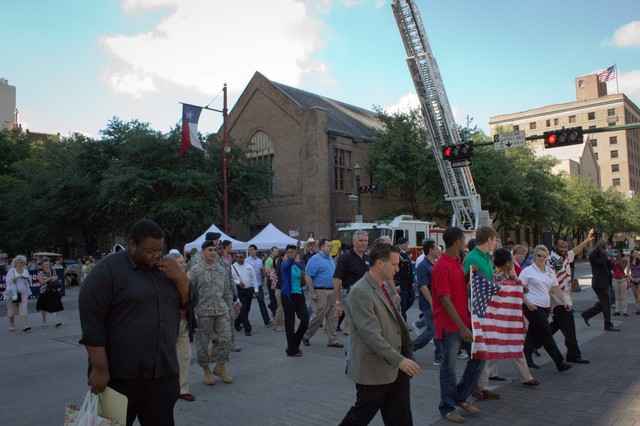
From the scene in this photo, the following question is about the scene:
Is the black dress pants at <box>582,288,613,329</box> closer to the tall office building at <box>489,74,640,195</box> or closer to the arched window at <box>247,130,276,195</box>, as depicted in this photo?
the arched window at <box>247,130,276,195</box>

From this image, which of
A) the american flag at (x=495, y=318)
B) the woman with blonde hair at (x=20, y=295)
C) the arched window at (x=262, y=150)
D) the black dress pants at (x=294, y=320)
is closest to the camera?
the american flag at (x=495, y=318)

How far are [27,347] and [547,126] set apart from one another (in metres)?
101

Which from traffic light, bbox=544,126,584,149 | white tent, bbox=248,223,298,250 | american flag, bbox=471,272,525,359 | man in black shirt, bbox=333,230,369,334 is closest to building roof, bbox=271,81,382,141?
white tent, bbox=248,223,298,250

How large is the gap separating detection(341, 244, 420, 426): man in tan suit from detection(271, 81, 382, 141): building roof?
2967 cm

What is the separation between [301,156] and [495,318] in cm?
2807

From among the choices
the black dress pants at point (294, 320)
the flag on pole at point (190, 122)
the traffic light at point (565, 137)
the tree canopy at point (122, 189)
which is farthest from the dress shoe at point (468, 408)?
the tree canopy at point (122, 189)

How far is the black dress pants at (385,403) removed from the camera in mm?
3676

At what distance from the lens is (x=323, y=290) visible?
30.2 feet

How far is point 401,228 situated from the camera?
22.2m

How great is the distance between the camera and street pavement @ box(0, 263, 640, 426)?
528 centimetres

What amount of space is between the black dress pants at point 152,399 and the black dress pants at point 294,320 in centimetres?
523

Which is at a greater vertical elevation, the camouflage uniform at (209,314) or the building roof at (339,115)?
the building roof at (339,115)

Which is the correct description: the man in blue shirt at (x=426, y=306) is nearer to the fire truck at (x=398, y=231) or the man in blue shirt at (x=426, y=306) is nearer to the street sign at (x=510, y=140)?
the street sign at (x=510, y=140)

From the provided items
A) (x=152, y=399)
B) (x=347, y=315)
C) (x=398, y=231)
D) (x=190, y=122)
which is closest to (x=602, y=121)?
(x=398, y=231)
